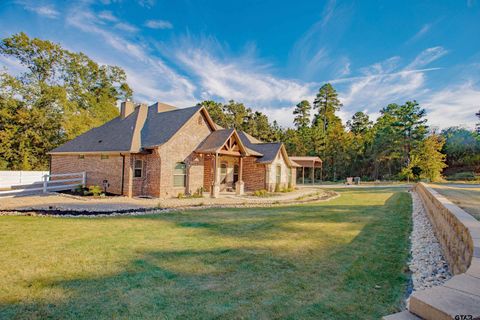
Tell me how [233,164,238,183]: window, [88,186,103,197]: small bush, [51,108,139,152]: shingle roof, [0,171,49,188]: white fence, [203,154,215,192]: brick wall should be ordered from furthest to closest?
[233,164,238,183]: window < [0,171,49,188]: white fence < [203,154,215,192]: brick wall < [51,108,139,152]: shingle roof < [88,186,103,197]: small bush

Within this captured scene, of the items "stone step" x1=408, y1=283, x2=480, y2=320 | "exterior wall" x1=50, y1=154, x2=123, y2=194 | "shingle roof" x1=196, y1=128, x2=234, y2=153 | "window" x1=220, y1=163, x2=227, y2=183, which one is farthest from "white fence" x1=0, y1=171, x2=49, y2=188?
"stone step" x1=408, y1=283, x2=480, y2=320

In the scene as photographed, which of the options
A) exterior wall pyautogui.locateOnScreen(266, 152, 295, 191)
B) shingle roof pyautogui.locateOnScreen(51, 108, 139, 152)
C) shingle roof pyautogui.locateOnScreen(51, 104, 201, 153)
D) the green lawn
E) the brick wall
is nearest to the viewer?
the green lawn

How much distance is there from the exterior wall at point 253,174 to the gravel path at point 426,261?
12.2 meters

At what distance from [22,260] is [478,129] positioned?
5700 centimetres

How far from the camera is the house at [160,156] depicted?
14.2 metres

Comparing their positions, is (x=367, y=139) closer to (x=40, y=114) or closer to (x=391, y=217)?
(x=391, y=217)

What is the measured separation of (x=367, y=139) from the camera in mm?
41875

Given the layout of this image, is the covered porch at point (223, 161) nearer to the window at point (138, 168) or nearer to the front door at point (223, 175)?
the front door at point (223, 175)

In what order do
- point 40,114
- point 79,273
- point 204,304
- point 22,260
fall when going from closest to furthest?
point 204,304 → point 79,273 → point 22,260 → point 40,114

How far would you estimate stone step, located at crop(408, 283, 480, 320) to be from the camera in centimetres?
173

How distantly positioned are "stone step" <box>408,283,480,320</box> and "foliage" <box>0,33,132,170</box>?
107 ft

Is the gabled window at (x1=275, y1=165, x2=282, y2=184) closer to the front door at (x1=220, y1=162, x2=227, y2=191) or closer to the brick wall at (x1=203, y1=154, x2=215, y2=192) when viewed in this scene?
the front door at (x1=220, y1=162, x2=227, y2=191)

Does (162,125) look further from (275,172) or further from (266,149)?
(275,172)

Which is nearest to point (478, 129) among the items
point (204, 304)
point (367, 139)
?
point (367, 139)
